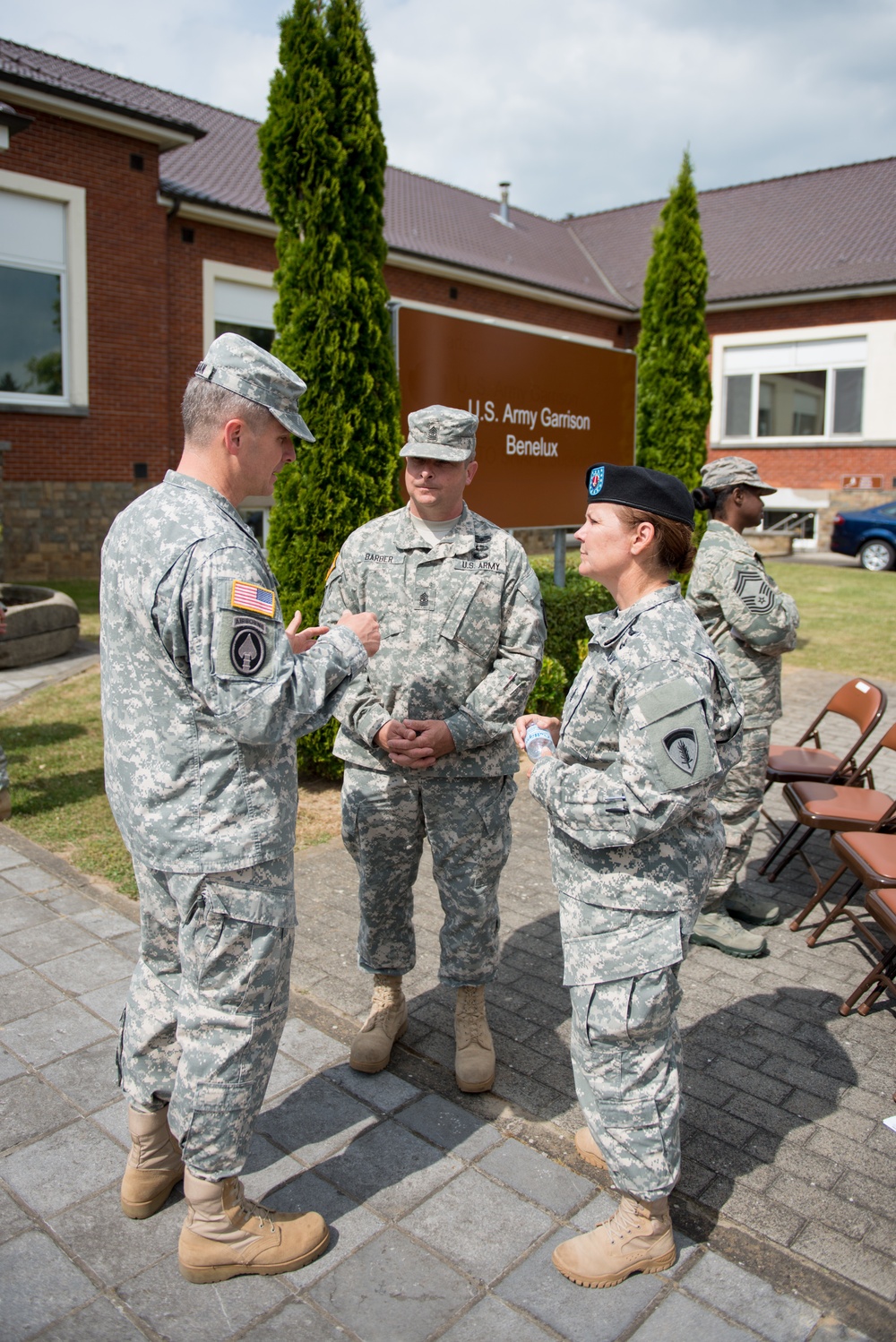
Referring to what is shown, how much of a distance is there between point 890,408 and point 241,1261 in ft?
78.3

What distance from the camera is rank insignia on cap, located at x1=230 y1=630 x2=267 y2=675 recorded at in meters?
2.03

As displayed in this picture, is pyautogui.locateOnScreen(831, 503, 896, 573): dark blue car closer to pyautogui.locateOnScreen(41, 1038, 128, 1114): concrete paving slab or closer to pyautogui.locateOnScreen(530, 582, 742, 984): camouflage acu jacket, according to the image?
pyautogui.locateOnScreen(530, 582, 742, 984): camouflage acu jacket

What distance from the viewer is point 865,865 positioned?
3.74 metres

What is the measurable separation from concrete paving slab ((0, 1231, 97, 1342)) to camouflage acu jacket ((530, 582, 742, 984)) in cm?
138

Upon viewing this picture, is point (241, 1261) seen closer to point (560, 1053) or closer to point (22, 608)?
point (560, 1053)

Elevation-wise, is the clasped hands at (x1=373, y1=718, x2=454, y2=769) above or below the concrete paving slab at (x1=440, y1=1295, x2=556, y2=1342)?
above

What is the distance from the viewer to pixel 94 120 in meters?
13.7

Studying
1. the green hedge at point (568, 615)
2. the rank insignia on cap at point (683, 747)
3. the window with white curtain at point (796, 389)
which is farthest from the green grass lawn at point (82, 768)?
the window with white curtain at point (796, 389)

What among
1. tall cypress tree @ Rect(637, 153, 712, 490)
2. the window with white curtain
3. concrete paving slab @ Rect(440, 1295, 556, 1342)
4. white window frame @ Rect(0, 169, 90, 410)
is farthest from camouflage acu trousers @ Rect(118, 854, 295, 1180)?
the window with white curtain

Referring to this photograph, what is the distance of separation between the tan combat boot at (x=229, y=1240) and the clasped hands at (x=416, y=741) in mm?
1216

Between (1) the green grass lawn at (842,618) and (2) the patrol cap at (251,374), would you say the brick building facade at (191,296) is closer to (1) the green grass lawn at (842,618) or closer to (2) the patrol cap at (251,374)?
(1) the green grass lawn at (842,618)

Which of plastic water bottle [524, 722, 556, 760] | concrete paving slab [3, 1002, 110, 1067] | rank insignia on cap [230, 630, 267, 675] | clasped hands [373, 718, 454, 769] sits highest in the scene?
rank insignia on cap [230, 630, 267, 675]

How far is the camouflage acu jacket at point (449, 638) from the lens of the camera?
3129 millimetres

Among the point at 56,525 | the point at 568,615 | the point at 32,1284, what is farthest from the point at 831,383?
the point at 32,1284
